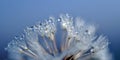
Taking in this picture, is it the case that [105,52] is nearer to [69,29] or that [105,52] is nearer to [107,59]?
[107,59]

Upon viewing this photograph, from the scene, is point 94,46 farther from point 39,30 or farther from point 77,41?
point 39,30

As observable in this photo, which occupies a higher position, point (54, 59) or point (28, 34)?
point (28, 34)

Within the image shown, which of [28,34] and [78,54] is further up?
[28,34]

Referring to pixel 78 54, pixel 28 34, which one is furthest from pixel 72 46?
pixel 28 34

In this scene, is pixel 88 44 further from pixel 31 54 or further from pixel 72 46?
pixel 31 54

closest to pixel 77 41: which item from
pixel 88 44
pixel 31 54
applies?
pixel 88 44

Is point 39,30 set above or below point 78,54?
above

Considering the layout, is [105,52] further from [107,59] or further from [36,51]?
[36,51]
